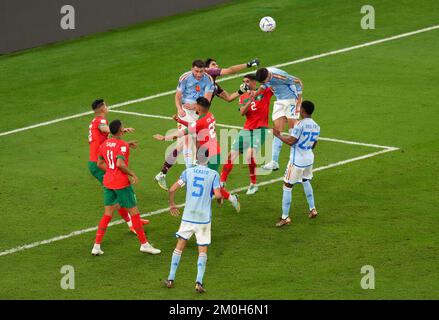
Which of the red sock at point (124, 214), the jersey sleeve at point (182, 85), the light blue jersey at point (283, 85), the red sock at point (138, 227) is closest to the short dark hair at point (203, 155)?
the red sock at point (138, 227)

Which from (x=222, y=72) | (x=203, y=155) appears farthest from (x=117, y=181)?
(x=222, y=72)

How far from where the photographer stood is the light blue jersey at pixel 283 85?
21797mm

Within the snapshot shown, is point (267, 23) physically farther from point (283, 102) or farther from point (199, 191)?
point (199, 191)

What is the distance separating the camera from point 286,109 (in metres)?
22.4

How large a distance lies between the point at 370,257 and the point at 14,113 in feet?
44.6

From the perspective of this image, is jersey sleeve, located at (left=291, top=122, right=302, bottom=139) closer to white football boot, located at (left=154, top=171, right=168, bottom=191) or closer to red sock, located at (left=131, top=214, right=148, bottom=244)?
red sock, located at (left=131, top=214, right=148, bottom=244)

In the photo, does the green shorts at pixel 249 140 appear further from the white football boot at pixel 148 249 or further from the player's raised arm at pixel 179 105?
the white football boot at pixel 148 249

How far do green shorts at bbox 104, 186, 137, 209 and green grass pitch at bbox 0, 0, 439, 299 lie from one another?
0.94 metres

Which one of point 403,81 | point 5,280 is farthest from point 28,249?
point 403,81

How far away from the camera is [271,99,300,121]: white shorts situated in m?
22.4

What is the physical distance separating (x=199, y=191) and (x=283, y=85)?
625cm

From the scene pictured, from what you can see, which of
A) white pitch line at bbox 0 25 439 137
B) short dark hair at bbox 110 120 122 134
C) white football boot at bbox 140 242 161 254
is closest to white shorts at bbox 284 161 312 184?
white football boot at bbox 140 242 161 254

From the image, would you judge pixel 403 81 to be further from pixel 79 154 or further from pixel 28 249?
pixel 28 249

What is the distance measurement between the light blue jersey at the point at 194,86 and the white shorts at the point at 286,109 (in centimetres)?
173
